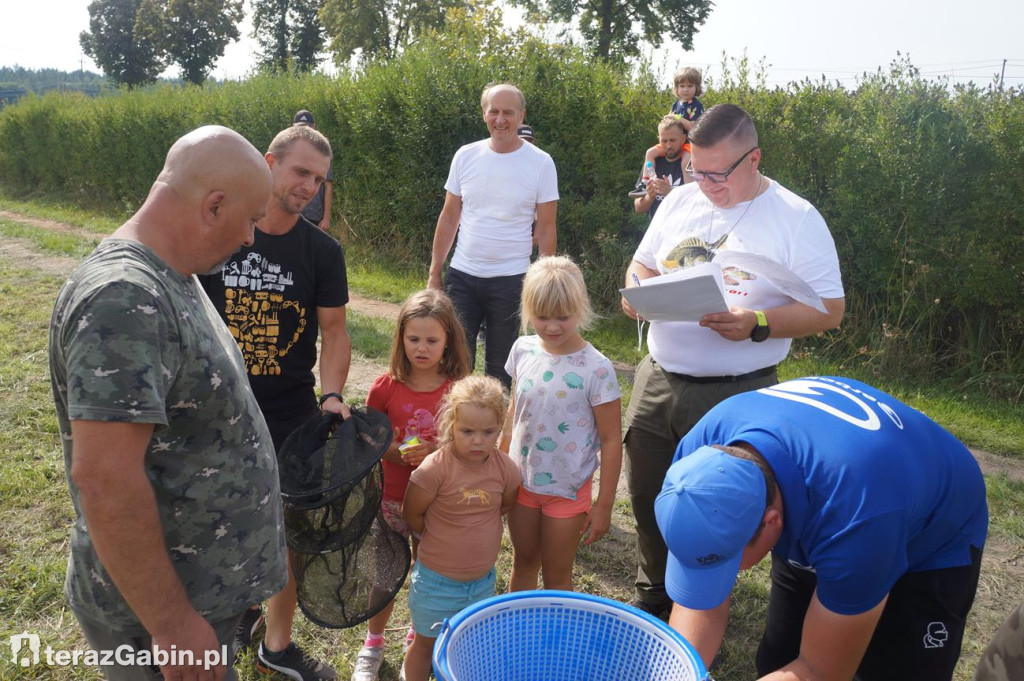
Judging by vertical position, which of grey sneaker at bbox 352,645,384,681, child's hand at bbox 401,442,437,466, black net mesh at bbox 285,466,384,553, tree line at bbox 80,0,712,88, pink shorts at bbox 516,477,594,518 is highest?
tree line at bbox 80,0,712,88

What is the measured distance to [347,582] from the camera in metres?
2.62

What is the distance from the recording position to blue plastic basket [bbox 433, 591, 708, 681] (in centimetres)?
174

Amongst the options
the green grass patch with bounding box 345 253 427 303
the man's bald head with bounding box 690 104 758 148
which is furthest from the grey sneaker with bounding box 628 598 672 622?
the green grass patch with bounding box 345 253 427 303

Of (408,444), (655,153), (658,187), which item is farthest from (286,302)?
(655,153)

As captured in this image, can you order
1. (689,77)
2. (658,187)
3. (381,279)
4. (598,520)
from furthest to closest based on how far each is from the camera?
(381,279) → (689,77) → (658,187) → (598,520)

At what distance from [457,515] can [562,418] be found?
56cm

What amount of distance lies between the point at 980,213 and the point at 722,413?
5.37 m

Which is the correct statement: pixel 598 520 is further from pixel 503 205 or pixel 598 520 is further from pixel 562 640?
pixel 503 205

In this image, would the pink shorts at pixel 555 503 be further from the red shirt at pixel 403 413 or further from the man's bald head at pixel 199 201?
the man's bald head at pixel 199 201

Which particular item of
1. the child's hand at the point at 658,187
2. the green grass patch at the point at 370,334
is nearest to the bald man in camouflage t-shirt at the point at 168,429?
the green grass patch at the point at 370,334

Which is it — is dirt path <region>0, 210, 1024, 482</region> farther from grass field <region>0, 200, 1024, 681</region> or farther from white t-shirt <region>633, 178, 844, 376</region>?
white t-shirt <region>633, 178, 844, 376</region>

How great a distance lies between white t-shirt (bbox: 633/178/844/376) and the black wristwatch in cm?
8

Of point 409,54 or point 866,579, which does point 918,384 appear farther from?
point 409,54

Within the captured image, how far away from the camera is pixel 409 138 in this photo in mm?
9969
